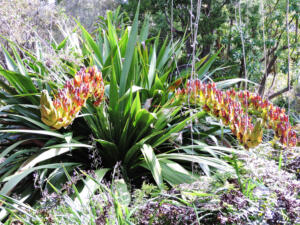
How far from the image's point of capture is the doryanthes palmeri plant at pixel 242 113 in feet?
3.82

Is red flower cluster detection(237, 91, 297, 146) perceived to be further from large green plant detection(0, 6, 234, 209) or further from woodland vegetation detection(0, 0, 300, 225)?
large green plant detection(0, 6, 234, 209)

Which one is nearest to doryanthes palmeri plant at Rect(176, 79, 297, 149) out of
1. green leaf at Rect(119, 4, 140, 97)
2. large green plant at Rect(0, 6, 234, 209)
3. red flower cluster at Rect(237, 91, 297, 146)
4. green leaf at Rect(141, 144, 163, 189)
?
red flower cluster at Rect(237, 91, 297, 146)

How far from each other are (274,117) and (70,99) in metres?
0.92

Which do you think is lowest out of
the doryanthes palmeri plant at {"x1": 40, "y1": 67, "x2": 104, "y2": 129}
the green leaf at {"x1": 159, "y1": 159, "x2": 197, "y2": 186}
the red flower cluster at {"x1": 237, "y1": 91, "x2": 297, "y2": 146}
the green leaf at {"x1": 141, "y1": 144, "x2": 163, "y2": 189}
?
the green leaf at {"x1": 159, "y1": 159, "x2": 197, "y2": 186}

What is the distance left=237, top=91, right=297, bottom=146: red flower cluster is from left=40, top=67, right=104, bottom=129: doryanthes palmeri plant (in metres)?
0.73

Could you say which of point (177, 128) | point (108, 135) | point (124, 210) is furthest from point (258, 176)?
point (108, 135)

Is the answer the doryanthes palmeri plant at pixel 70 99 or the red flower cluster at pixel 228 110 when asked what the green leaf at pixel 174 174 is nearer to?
the red flower cluster at pixel 228 110

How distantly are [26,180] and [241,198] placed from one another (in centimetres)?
139

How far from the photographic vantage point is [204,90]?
135 cm

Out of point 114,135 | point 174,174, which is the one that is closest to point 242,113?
point 174,174

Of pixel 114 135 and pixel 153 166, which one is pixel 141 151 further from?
pixel 153 166

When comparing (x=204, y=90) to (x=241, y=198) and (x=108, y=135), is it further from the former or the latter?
(x=108, y=135)

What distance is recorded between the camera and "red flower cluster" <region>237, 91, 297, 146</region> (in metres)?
1.21

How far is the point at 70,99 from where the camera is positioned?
3.96 feet
